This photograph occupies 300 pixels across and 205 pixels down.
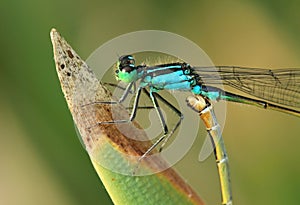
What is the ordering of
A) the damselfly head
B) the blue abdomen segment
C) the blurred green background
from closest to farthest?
1. the damselfly head
2. the blue abdomen segment
3. the blurred green background

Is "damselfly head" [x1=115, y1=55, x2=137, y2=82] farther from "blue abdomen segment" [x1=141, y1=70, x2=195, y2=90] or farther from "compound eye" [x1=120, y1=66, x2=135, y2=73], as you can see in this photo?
"blue abdomen segment" [x1=141, y1=70, x2=195, y2=90]

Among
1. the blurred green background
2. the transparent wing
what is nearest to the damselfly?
the transparent wing

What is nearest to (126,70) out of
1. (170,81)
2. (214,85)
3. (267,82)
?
(170,81)

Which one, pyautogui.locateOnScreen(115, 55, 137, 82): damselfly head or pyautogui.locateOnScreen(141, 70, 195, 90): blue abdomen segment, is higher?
pyautogui.locateOnScreen(115, 55, 137, 82): damselfly head

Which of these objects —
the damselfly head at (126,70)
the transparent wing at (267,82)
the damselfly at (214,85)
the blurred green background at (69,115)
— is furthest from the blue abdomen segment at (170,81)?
the blurred green background at (69,115)

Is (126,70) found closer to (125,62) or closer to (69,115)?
(125,62)

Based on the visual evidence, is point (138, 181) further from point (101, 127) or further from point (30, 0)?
point (30, 0)
